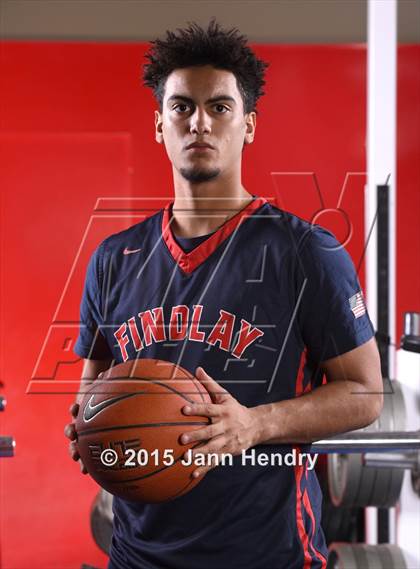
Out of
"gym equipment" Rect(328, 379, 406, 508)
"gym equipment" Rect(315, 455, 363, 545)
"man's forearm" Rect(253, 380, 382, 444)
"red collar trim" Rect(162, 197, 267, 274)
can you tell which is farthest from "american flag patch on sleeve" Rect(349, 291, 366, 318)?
"gym equipment" Rect(315, 455, 363, 545)

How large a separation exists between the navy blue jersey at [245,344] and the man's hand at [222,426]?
0.27ft

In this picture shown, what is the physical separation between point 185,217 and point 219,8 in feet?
5.14

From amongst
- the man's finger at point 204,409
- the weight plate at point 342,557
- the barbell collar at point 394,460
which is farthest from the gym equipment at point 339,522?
the man's finger at point 204,409

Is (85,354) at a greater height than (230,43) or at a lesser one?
lesser

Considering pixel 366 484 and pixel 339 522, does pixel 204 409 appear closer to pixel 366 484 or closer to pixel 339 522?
pixel 366 484

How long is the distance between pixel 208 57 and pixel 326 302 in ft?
1.52

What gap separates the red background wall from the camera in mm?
2717

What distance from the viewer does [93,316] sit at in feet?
4.54

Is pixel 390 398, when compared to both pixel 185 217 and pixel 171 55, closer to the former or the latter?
pixel 185 217

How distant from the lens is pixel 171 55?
1.42 m

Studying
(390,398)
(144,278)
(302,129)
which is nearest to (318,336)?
(144,278)

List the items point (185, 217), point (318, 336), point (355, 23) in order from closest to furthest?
point (318, 336)
point (185, 217)
point (355, 23)

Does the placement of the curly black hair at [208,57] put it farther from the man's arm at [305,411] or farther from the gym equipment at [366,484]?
the gym equipment at [366,484]

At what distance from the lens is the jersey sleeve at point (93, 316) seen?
1.37 m
